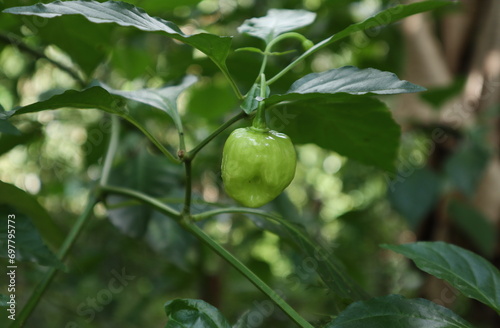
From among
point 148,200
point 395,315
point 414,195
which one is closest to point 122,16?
point 148,200

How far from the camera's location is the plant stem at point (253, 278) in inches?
15.1

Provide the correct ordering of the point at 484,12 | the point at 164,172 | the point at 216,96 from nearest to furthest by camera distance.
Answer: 1. the point at 164,172
2. the point at 216,96
3. the point at 484,12

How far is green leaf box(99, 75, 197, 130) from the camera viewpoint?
451 millimetres

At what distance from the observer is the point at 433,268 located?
415 mm

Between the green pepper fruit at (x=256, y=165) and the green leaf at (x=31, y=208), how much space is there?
0.21 m

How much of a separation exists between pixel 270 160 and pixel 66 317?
1202 mm

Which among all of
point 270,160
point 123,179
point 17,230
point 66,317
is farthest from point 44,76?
point 270,160

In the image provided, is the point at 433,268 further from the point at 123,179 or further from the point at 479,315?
the point at 479,315

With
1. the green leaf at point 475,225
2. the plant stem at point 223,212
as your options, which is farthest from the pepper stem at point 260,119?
the green leaf at point 475,225

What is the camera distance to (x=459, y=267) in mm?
435

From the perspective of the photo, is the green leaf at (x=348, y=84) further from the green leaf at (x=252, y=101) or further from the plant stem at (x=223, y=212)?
the plant stem at (x=223, y=212)

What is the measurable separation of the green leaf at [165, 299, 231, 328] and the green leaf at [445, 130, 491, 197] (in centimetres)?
87

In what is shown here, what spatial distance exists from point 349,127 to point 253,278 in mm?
196

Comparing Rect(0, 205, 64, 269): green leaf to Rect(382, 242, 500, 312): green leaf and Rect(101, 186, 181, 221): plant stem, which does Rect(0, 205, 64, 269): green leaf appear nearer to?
Rect(101, 186, 181, 221): plant stem
